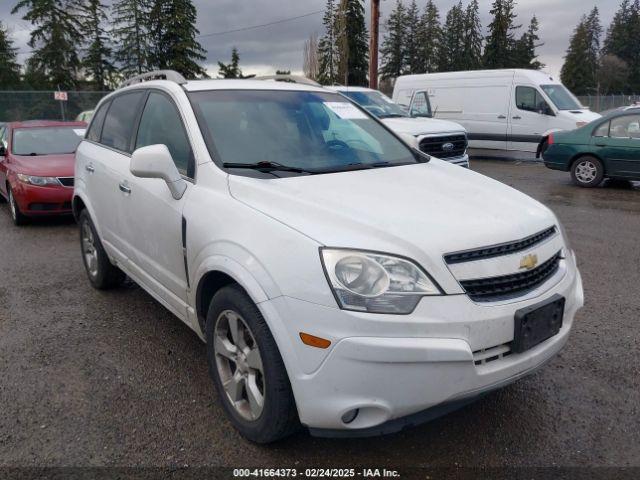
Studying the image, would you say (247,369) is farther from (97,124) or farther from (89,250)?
(97,124)

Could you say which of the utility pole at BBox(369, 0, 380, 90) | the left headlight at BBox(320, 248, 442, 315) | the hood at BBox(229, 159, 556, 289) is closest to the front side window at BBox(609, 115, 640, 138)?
the hood at BBox(229, 159, 556, 289)

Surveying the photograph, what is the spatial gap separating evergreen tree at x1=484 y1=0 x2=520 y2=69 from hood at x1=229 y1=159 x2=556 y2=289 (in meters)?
69.3

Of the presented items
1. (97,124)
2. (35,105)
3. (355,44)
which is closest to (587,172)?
(97,124)

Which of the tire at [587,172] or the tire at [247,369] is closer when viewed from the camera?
the tire at [247,369]

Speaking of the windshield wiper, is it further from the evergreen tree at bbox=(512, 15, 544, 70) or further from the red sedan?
the evergreen tree at bbox=(512, 15, 544, 70)

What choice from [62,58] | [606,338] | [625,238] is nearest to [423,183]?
[606,338]

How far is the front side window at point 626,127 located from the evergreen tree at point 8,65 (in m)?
46.9

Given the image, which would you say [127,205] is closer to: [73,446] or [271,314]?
[73,446]

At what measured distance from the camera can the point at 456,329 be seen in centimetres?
223

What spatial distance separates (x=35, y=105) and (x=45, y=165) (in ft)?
77.7

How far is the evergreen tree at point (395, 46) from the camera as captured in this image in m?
73.5

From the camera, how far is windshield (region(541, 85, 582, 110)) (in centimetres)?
1461

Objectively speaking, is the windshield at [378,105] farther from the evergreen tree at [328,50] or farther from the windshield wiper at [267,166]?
the evergreen tree at [328,50]

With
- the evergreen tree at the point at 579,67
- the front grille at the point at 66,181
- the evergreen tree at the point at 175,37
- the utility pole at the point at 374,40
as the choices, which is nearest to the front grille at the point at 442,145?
the front grille at the point at 66,181
